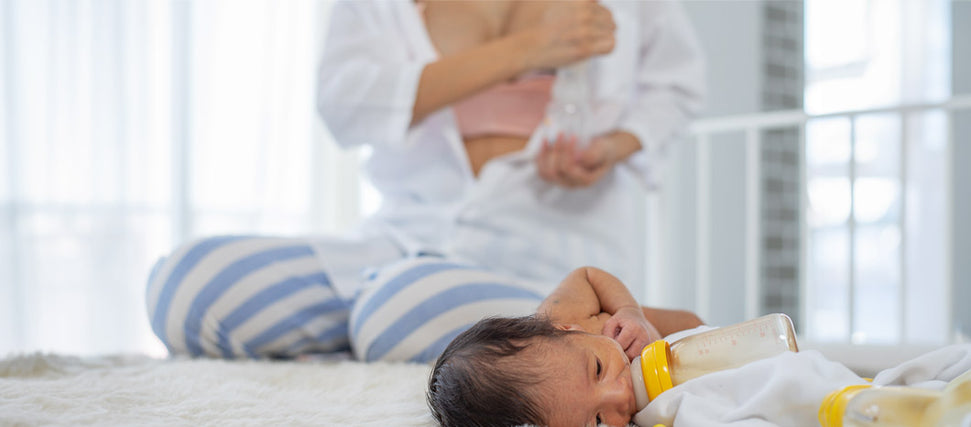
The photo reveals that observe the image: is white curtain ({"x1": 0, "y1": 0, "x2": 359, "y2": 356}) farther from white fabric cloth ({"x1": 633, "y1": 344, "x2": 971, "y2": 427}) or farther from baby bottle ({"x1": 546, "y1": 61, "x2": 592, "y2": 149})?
white fabric cloth ({"x1": 633, "y1": 344, "x2": 971, "y2": 427})

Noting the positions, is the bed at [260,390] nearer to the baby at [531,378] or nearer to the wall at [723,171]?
the baby at [531,378]

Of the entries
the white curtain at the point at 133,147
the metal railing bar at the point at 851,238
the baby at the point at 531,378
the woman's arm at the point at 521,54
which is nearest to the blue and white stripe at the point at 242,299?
the woman's arm at the point at 521,54

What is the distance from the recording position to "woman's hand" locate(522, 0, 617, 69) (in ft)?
4.06

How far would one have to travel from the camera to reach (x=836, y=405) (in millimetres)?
560

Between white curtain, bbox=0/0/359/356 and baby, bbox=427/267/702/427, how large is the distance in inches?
58.0

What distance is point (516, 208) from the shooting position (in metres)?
1.35

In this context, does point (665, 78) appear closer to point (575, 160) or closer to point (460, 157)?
point (575, 160)

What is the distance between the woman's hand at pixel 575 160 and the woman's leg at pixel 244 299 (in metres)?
0.39

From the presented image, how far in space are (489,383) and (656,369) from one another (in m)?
0.15

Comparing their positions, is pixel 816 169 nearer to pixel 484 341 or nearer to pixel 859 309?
pixel 859 309

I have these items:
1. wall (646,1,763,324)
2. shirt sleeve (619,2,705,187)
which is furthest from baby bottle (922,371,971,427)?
wall (646,1,763,324)

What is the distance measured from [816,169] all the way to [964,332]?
2.04 meters

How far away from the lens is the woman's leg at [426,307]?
1052mm

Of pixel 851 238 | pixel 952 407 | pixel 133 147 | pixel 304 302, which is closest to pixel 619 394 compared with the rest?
pixel 952 407
